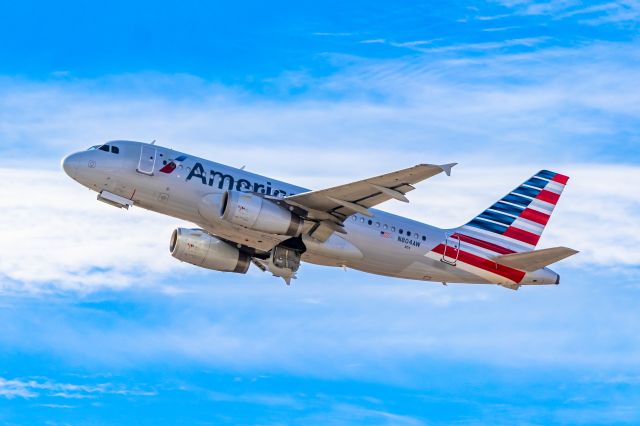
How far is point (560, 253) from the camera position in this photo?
161 feet

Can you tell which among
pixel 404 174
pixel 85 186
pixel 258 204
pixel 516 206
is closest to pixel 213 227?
pixel 258 204

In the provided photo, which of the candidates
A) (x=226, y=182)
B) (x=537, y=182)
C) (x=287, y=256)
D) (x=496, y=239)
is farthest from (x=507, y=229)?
(x=226, y=182)

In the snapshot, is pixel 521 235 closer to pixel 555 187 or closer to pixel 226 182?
pixel 555 187

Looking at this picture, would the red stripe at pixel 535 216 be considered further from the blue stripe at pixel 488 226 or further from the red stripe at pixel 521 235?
the blue stripe at pixel 488 226

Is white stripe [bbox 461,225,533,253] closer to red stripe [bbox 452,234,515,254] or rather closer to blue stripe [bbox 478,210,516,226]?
red stripe [bbox 452,234,515,254]

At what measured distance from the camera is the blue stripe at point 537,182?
58781 mm

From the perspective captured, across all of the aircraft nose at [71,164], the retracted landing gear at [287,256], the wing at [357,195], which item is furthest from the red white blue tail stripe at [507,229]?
the aircraft nose at [71,164]

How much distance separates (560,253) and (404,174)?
32.0ft

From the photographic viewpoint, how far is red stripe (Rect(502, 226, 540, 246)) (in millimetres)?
55906

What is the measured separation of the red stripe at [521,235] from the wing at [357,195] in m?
11.1

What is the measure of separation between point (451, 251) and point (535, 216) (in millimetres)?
7407

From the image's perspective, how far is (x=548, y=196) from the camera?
192ft

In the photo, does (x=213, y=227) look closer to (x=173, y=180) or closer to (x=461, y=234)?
(x=173, y=180)

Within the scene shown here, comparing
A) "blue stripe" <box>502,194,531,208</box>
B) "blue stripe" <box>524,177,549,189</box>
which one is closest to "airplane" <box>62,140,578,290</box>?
"blue stripe" <box>502,194,531,208</box>
